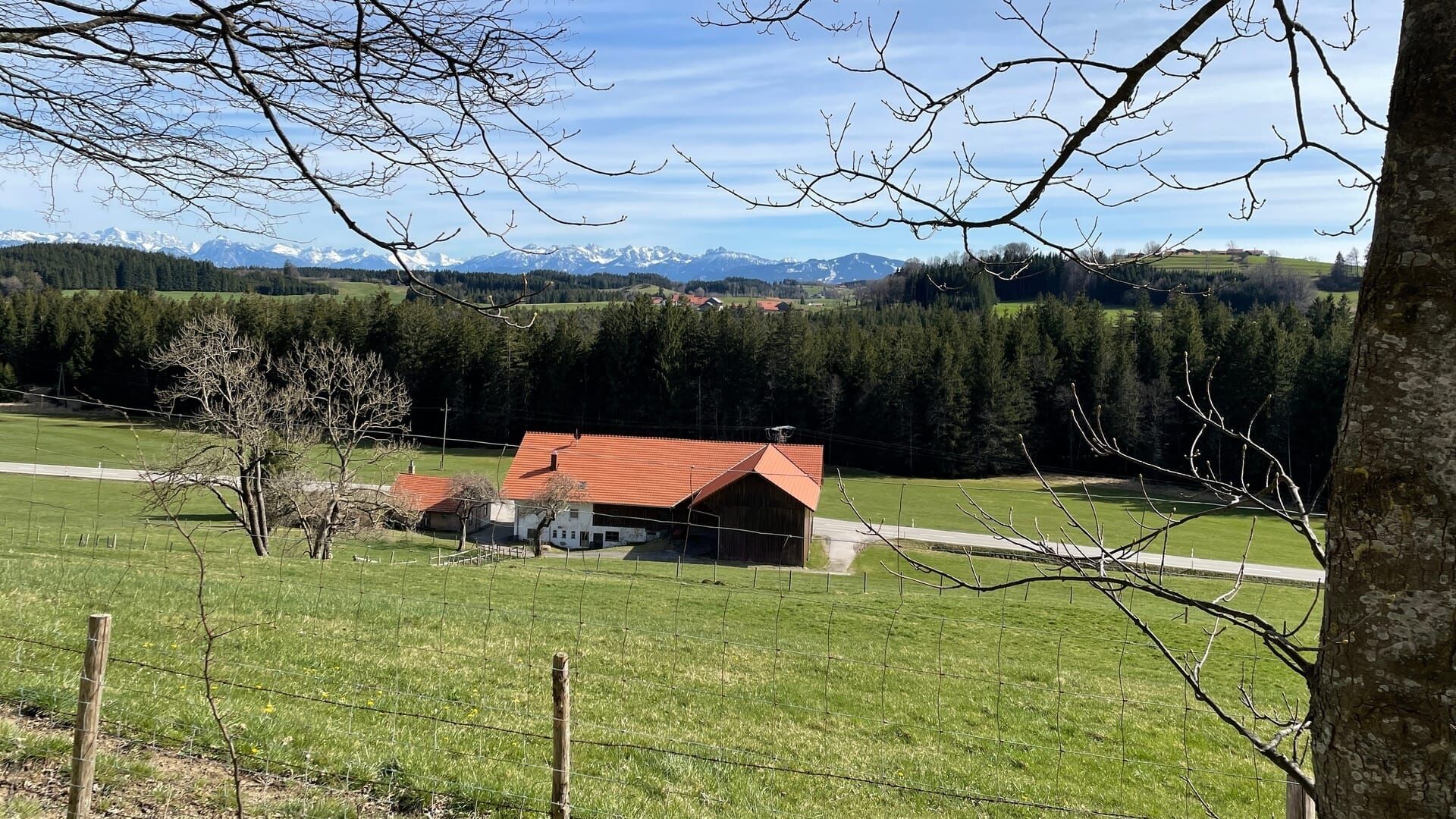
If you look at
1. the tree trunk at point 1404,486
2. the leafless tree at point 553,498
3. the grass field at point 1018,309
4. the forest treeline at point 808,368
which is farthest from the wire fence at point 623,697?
the grass field at point 1018,309

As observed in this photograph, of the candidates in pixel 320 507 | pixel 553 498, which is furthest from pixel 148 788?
pixel 553 498

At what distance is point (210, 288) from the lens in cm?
13588

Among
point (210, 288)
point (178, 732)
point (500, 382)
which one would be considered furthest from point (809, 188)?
point (210, 288)

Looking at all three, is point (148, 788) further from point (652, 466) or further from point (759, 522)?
point (652, 466)

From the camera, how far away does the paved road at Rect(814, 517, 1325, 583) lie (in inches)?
1307

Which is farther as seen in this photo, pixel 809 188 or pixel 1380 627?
pixel 809 188

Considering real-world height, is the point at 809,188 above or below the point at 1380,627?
above

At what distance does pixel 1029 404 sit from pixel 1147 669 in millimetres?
49370

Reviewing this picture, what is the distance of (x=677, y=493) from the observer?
1638 inches

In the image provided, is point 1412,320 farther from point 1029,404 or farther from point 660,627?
point 1029,404

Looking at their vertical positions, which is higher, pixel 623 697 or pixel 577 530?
pixel 623 697

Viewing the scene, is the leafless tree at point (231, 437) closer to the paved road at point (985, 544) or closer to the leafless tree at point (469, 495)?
the leafless tree at point (469, 495)

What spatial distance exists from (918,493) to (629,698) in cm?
4618

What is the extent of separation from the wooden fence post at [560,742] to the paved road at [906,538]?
23590 millimetres
